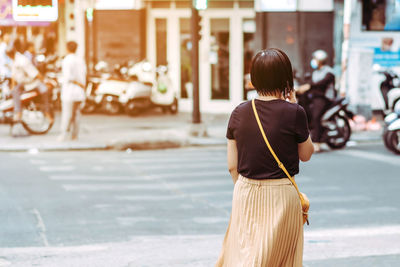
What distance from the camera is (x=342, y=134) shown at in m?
14.4

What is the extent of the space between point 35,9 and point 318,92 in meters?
5.29

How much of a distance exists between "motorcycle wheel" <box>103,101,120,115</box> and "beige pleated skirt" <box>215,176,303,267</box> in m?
16.9

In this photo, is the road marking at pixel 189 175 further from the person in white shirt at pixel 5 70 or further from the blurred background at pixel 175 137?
the person in white shirt at pixel 5 70

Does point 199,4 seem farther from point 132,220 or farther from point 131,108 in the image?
point 132,220

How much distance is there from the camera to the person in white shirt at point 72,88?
14.8 m

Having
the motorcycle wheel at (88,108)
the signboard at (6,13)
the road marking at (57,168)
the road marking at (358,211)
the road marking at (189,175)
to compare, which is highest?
the signboard at (6,13)

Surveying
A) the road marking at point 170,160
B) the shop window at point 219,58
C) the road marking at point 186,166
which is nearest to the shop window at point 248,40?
the shop window at point 219,58

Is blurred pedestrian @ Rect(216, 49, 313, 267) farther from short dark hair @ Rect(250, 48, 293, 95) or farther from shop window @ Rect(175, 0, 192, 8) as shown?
shop window @ Rect(175, 0, 192, 8)

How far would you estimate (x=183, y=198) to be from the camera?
372 inches

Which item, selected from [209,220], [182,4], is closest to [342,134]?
[209,220]

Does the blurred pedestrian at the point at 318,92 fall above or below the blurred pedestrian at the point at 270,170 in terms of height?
below

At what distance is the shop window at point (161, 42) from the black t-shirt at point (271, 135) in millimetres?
18874

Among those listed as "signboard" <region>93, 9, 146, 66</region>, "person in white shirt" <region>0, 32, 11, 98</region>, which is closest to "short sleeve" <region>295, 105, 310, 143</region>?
"person in white shirt" <region>0, 32, 11, 98</region>

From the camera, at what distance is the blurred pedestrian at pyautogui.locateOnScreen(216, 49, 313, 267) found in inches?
157
